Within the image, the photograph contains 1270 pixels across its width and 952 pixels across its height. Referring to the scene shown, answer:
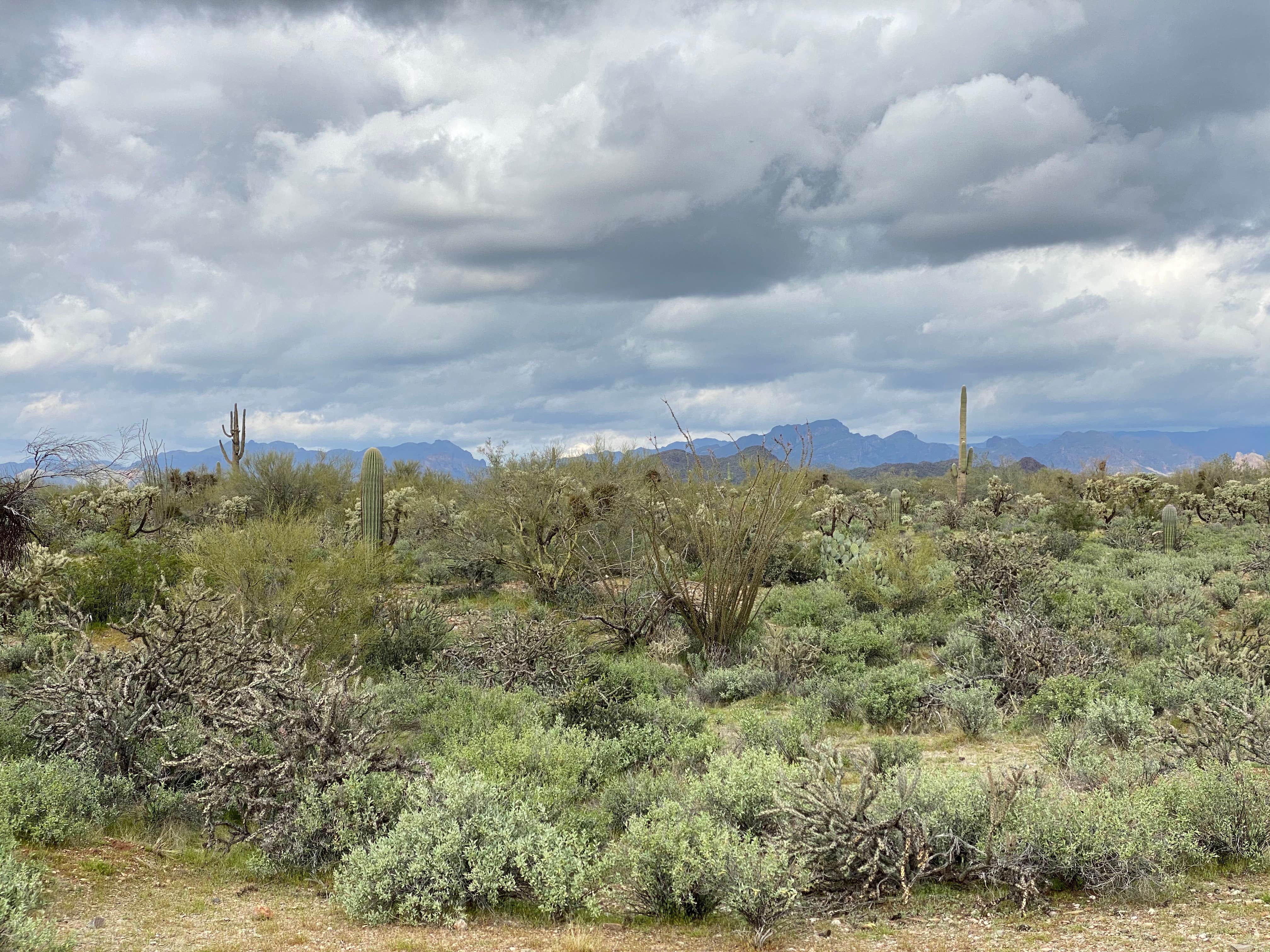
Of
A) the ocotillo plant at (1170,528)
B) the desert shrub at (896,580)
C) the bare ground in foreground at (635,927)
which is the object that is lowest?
the bare ground in foreground at (635,927)

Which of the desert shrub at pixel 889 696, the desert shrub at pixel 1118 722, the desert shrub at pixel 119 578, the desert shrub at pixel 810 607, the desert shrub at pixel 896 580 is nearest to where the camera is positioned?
the desert shrub at pixel 1118 722

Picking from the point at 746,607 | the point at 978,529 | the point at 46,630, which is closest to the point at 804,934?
the point at 746,607

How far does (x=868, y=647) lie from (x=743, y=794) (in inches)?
237

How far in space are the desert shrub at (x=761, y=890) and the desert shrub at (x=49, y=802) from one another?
13.5ft

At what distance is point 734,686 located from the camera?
1011 cm

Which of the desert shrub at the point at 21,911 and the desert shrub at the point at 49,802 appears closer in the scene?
the desert shrub at the point at 21,911

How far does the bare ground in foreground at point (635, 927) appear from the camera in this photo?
4309 mm

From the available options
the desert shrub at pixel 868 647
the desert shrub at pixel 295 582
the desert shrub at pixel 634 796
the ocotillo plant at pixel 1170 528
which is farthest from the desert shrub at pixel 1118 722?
the ocotillo plant at pixel 1170 528

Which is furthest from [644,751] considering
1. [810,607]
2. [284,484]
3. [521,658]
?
[284,484]

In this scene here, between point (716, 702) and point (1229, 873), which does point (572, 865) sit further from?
point (716, 702)

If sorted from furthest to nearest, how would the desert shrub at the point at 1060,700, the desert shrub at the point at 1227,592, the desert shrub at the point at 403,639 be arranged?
1. the desert shrub at the point at 1227,592
2. the desert shrub at the point at 403,639
3. the desert shrub at the point at 1060,700

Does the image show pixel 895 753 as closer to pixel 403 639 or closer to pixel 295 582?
pixel 403 639

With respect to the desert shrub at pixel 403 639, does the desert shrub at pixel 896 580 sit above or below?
above

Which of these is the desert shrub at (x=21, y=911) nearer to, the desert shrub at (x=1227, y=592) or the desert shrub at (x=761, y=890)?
the desert shrub at (x=761, y=890)
